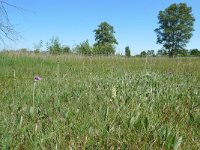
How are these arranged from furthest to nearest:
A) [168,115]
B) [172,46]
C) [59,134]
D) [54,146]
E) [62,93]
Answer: [172,46] < [62,93] < [168,115] < [59,134] < [54,146]

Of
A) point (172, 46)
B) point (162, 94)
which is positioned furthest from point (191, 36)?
point (162, 94)

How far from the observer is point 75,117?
321 cm

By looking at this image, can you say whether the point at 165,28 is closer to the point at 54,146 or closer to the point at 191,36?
the point at 191,36

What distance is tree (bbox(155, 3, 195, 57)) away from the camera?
255 feet

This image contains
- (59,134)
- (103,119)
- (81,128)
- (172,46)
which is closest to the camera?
(59,134)

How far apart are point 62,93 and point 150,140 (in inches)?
87.1

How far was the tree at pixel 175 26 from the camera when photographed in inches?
3056

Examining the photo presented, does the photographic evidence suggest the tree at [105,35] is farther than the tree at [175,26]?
Yes

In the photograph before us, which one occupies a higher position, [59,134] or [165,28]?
[165,28]

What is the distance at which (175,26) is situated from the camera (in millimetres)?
80062

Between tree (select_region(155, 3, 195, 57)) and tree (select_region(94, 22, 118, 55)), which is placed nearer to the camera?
tree (select_region(155, 3, 195, 57))

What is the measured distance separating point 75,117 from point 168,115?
3.46ft

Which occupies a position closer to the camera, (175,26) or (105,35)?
(175,26)

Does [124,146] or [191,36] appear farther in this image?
[191,36]
